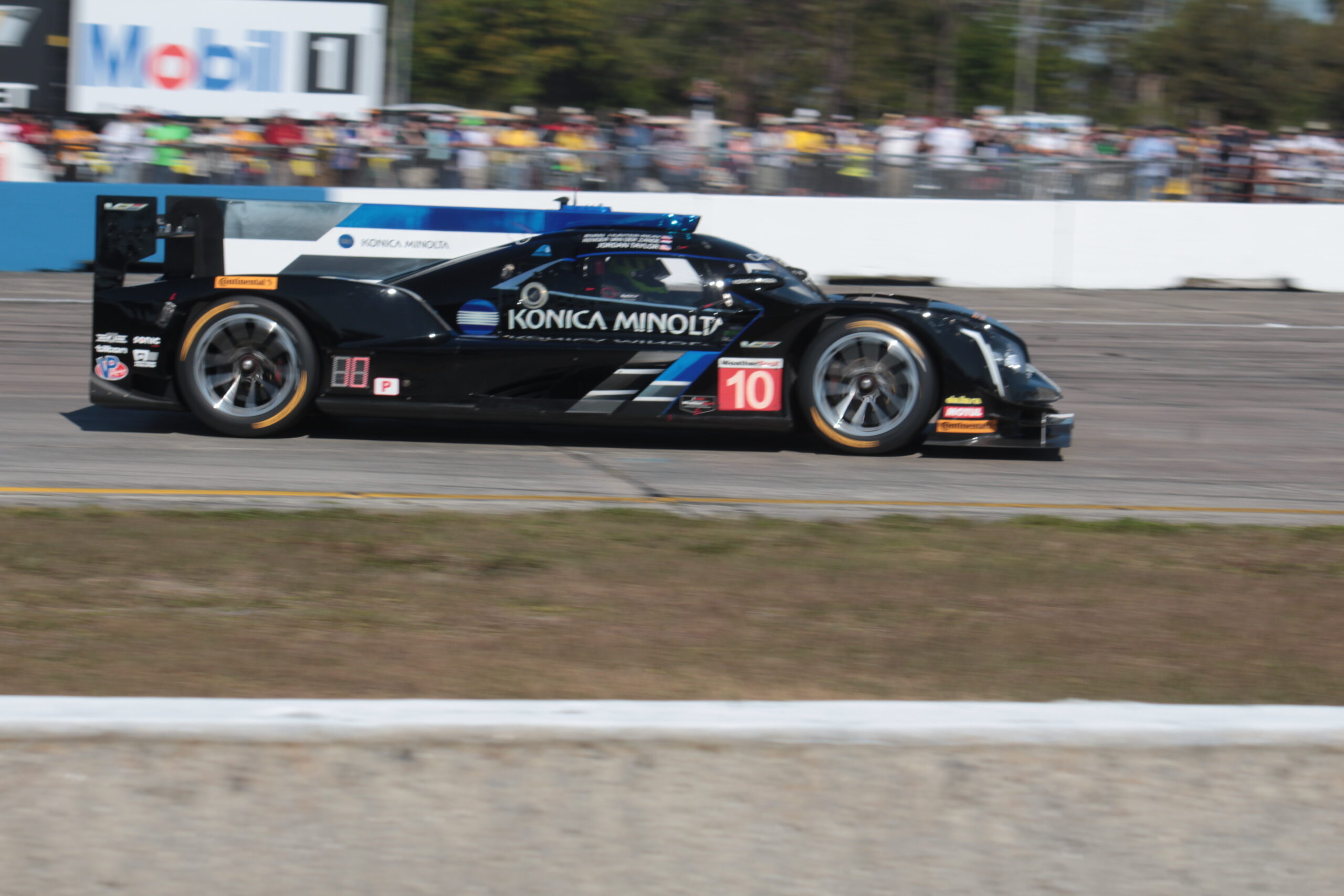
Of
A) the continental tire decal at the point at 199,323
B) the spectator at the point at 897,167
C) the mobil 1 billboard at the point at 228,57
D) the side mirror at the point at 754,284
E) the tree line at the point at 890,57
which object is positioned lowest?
the continental tire decal at the point at 199,323

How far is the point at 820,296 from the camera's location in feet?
24.8

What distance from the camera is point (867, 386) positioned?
7.41m

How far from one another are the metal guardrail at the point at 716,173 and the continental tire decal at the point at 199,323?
32.1ft

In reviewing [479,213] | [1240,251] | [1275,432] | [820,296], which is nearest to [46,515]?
[479,213]

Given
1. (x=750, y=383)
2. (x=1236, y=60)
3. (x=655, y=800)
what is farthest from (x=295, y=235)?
(x=1236, y=60)

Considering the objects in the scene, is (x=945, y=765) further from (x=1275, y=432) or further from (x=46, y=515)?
(x=1275, y=432)

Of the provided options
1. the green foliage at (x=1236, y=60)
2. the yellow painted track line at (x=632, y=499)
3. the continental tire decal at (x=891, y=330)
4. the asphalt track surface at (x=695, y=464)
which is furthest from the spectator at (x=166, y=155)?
the green foliage at (x=1236, y=60)

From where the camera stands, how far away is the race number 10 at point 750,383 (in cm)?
728

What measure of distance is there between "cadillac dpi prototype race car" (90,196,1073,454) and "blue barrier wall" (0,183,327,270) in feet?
30.8

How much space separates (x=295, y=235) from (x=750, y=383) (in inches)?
103

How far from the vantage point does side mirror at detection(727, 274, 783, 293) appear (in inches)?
289

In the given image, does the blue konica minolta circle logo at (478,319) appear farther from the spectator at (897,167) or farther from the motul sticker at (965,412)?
the spectator at (897,167)

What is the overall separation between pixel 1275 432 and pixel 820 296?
3.25 meters

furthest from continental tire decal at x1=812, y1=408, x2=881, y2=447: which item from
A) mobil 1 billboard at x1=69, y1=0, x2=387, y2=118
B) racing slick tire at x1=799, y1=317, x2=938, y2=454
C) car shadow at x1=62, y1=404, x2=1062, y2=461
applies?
mobil 1 billboard at x1=69, y1=0, x2=387, y2=118
